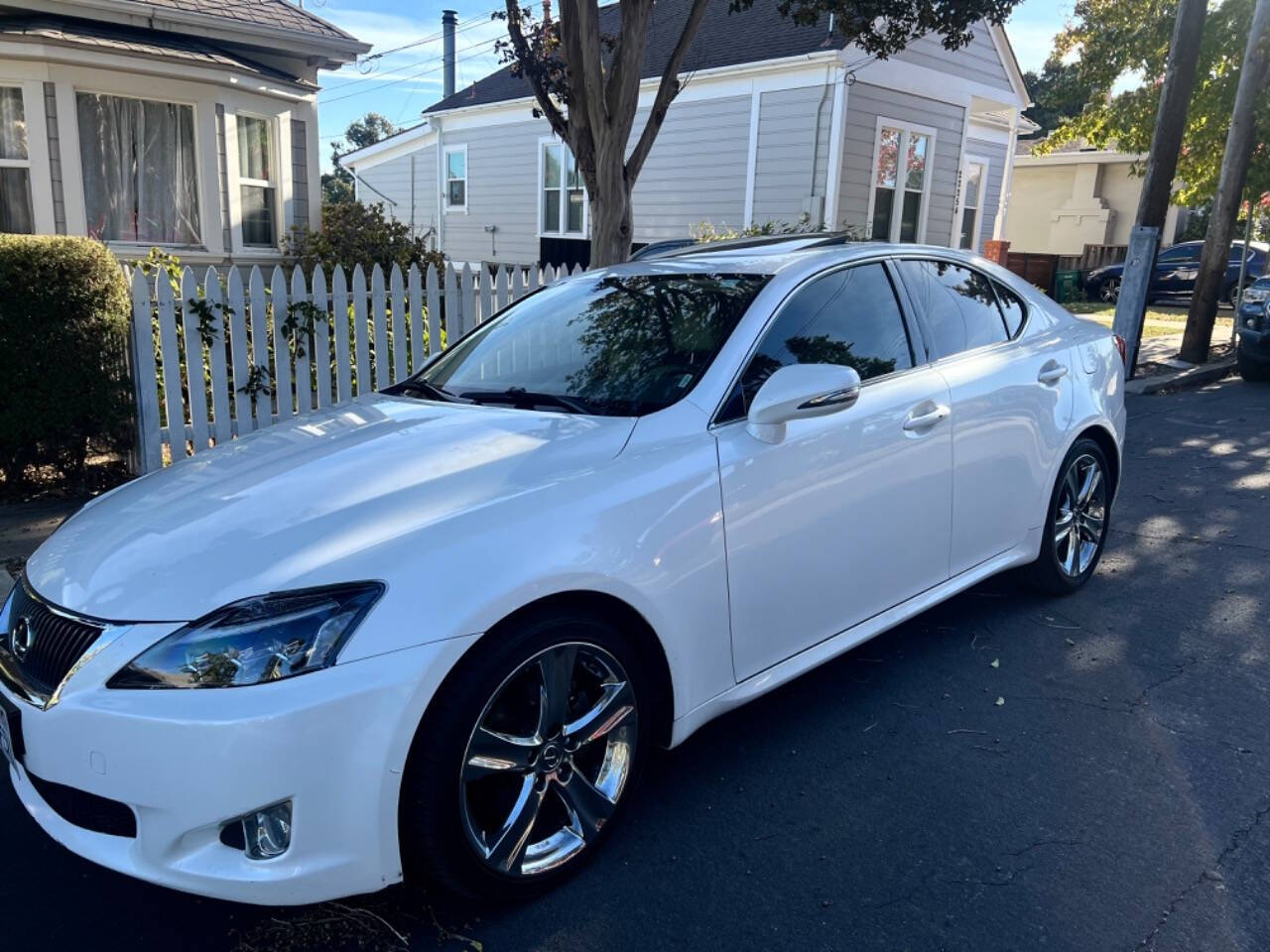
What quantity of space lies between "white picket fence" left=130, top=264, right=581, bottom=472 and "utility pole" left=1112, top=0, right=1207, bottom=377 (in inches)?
311

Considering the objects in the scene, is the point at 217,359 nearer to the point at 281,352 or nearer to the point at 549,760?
the point at 281,352

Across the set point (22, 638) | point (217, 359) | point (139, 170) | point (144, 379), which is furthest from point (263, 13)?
point (22, 638)

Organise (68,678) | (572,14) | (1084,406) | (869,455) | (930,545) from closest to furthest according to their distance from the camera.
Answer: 1. (68,678)
2. (869,455)
3. (930,545)
4. (1084,406)
5. (572,14)

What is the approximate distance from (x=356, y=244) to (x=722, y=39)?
9037mm

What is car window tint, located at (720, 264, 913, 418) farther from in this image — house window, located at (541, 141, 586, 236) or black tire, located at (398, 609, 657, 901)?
house window, located at (541, 141, 586, 236)

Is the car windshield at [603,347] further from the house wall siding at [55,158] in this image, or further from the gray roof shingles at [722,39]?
the gray roof shingles at [722,39]

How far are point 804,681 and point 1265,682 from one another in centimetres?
185

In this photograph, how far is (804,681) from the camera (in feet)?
13.0

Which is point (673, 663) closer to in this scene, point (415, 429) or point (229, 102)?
point (415, 429)

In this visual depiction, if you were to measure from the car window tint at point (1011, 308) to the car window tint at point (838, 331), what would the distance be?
0.87m

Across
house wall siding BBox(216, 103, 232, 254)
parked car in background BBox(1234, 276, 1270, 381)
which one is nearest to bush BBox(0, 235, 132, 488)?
house wall siding BBox(216, 103, 232, 254)

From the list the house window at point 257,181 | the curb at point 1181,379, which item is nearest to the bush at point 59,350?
the house window at point 257,181

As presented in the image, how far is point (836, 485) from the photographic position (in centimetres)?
333

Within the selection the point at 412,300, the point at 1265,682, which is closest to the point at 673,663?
the point at 1265,682
